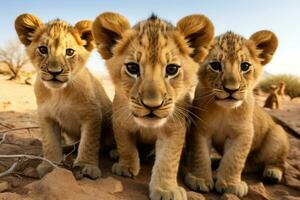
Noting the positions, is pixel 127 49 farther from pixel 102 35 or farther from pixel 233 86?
pixel 233 86

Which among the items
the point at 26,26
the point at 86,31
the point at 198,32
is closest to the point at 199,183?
the point at 198,32

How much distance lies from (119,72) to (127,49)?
205 mm

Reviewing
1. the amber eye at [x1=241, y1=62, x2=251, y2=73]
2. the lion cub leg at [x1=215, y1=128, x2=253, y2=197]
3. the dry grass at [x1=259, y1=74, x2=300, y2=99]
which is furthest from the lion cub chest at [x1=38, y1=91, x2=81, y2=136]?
the dry grass at [x1=259, y1=74, x2=300, y2=99]

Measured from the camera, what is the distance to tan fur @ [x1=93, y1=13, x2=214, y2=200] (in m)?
2.86

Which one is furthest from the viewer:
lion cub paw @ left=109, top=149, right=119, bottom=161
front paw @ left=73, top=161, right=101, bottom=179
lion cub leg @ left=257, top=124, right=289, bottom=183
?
lion cub leg @ left=257, top=124, right=289, bottom=183

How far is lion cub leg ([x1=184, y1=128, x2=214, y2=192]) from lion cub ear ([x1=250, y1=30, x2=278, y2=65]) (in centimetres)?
103

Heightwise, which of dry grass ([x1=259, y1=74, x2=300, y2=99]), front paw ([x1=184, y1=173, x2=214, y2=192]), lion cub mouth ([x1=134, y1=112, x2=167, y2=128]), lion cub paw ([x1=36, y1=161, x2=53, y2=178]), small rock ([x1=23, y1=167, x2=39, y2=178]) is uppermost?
lion cub mouth ([x1=134, y1=112, x2=167, y2=128])

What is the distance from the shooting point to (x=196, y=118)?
3775 mm

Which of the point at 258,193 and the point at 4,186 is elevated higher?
the point at 4,186

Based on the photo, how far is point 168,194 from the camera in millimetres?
3115

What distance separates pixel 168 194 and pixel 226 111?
103cm

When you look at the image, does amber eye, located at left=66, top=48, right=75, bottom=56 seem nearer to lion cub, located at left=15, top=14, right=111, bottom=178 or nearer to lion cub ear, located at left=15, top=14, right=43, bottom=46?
lion cub, located at left=15, top=14, right=111, bottom=178

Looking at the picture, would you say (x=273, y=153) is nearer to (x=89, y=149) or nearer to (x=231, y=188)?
(x=231, y=188)

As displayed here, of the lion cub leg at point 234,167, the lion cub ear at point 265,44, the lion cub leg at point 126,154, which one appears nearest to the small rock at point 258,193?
the lion cub leg at point 234,167
